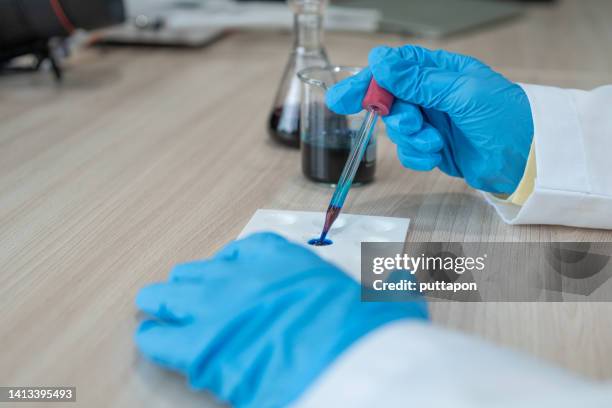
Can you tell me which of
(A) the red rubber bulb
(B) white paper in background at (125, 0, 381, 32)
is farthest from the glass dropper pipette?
(B) white paper in background at (125, 0, 381, 32)

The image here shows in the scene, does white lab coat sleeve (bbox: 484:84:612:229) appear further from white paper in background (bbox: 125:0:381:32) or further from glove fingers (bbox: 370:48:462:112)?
white paper in background (bbox: 125:0:381:32)

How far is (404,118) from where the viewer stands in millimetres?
910

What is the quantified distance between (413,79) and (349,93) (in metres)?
0.09

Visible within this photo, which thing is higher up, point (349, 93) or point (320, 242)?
point (349, 93)

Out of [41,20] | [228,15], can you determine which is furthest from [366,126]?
[228,15]

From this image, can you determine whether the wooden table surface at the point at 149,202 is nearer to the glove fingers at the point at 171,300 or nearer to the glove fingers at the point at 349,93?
the glove fingers at the point at 171,300

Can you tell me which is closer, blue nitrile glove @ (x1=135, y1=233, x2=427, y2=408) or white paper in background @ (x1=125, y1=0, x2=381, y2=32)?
blue nitrile glove @ (x1=135, y1=233, x2=427, y2=408)

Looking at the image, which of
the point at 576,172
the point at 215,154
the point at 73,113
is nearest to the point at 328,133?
the point at 215,154

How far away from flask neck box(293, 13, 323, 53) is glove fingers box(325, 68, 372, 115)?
285 mm

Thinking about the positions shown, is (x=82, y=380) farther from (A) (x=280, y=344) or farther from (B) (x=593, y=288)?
(B) (x=593, y=288)

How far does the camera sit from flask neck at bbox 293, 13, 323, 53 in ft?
3.90

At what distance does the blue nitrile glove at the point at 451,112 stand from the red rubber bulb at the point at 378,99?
10 millimetres

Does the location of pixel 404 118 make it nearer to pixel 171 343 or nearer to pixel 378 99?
pixel 378 99

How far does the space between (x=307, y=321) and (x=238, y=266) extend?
108 millimetres
